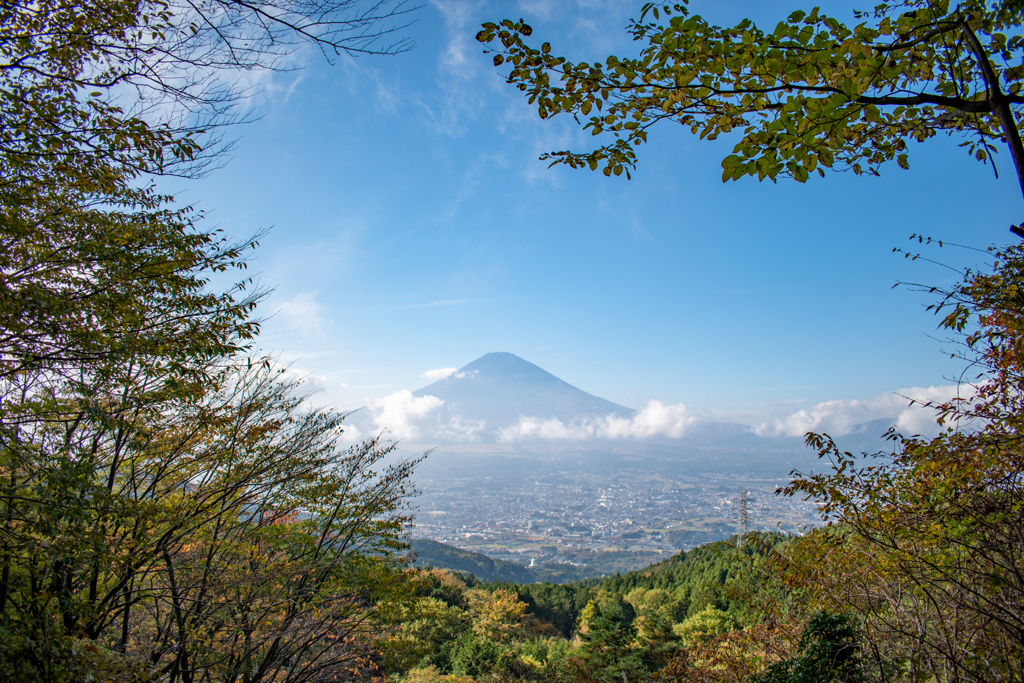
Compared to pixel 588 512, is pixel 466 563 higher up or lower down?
higher up

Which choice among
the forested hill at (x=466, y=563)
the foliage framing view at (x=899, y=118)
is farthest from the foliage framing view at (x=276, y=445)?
the forested hill at (x=466, y=563)

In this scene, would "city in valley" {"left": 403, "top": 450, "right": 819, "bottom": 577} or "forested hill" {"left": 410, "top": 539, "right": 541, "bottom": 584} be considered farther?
"city in valley" {"left": 403, "top": 450, "right": 819, "bottom": 577}

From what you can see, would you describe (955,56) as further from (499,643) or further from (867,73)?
(499,643)

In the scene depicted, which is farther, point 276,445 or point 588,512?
point 588,512

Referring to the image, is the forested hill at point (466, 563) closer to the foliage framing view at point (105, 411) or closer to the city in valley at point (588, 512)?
the city in valley at point (588, 512)

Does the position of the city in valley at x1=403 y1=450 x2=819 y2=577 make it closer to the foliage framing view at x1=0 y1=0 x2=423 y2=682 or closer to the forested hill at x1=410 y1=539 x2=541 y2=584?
the forested hill at x1=410 y1=539 x2=541 y2=584

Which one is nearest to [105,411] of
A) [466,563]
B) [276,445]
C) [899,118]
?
[276,445]

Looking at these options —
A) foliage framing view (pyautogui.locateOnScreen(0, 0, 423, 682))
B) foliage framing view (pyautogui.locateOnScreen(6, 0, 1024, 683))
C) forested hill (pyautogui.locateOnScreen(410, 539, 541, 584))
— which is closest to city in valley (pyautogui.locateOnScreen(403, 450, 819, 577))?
forested hill (pyautogui.locateOnScreen(410, 539, 541, 584))

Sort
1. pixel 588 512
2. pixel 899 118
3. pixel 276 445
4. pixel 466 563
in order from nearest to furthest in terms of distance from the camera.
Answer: pixel 899 118, pixel 276 445, pixel 466 563, pixel 588 512

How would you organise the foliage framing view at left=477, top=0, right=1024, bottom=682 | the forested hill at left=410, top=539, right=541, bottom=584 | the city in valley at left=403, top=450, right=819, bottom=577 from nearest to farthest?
the foliage framing view at left=477, top=0, right=1024, bottom=682, the forested hill at left=410, top=539, right=541, bottom=584, the city in valley at left=403, top=450, right=819, bottom=577

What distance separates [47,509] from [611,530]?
134326mm

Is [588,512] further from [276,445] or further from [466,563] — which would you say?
[276,445]

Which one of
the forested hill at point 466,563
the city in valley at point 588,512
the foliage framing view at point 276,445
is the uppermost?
the foliage framing view at point 276,445

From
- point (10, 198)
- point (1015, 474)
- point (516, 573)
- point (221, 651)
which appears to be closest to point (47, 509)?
point (10, 198)
